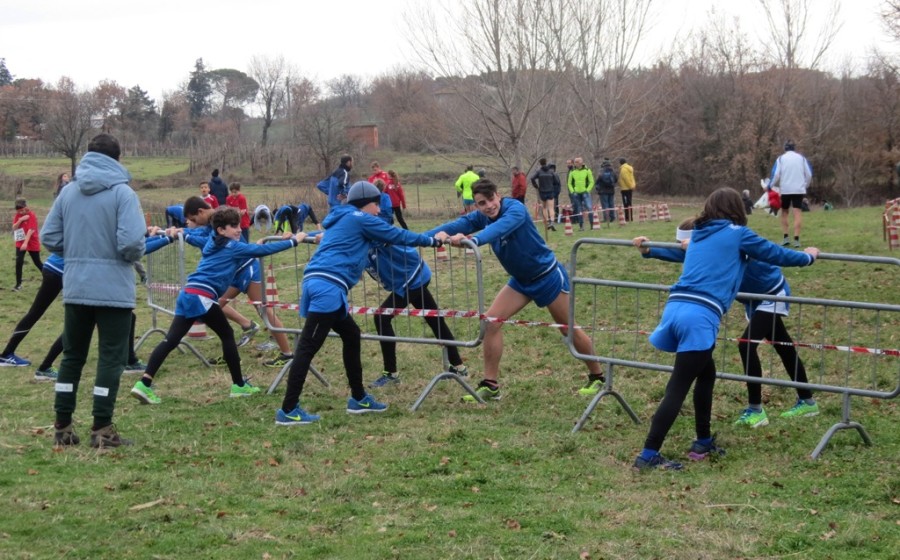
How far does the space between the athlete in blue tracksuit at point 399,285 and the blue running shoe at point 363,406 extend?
35.6 inches

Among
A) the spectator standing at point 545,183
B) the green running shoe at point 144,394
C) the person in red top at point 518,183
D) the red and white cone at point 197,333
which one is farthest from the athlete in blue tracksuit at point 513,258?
the spectator standing at point 545,183

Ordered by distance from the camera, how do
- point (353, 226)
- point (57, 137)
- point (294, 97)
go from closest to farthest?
point (353, 226) → point (57, 137) → point (294, 97)

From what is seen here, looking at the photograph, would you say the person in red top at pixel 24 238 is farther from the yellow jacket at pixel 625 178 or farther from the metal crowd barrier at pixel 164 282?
the yellow jacket at pixel 625 178

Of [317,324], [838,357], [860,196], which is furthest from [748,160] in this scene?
[317,324]

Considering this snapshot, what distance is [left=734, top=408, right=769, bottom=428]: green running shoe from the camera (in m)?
7.64

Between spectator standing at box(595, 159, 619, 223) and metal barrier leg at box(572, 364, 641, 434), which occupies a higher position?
spectator standing at box(595, 159, 619, 223)

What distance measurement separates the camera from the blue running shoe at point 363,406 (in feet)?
27.3

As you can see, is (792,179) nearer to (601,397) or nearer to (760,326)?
(760,326)

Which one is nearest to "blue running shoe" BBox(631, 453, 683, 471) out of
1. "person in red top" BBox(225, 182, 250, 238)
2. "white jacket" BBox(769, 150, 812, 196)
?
A: "white jacket" BBox(769, 150, 812, 196)

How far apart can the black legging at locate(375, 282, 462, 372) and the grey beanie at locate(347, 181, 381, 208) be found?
4.39 ft

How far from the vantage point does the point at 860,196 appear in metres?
50.4

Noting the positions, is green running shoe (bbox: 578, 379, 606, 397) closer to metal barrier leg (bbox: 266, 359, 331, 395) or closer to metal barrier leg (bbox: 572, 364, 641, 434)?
metal barrier leg (bbox: 572, 364, 641, 434)

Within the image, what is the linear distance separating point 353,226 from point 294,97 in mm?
63119

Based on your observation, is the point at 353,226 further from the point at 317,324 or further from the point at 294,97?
the point at 294,97
